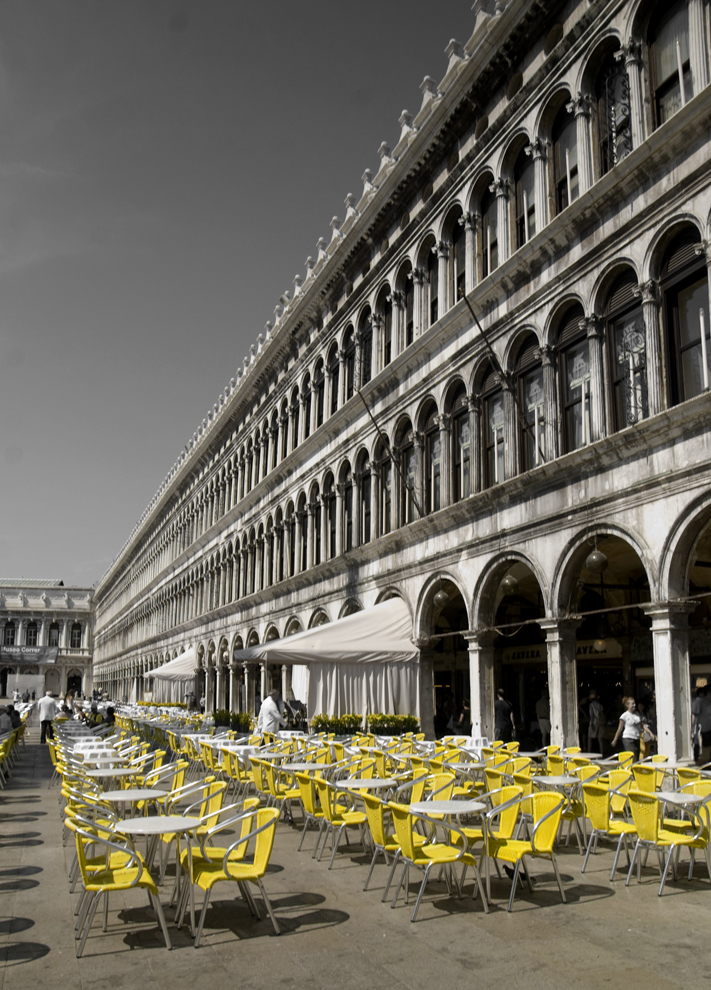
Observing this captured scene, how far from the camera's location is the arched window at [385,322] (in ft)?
87.0

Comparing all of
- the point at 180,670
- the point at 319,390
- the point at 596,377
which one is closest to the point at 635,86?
the point at 596,377

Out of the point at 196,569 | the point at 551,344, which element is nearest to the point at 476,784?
the point at 551,344

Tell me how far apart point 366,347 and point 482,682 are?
507 inches

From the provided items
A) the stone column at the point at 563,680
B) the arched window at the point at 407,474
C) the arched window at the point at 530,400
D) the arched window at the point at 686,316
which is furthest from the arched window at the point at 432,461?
the arched window at the point at 686,316

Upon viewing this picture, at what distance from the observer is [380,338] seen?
26.9 meters

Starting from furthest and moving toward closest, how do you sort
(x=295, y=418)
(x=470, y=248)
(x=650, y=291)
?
(x=295, y=418)
(x=470, y=248)
(x=650, y=291)

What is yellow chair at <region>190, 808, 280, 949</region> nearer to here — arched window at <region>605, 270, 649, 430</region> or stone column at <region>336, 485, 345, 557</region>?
arched window at <region>605, 270, 649, 430</region>

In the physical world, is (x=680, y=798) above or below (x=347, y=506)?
below

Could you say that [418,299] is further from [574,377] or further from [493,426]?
[574,377]

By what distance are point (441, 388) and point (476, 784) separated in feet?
42.3

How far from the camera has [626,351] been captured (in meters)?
16.0

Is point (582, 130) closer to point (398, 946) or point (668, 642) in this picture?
point (668, 642)

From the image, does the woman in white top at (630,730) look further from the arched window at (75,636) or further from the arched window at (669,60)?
the arched window at (75,636)

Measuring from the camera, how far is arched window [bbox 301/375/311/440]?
111 feet
